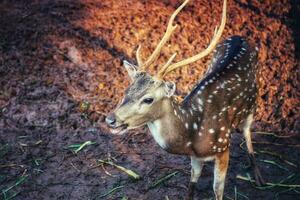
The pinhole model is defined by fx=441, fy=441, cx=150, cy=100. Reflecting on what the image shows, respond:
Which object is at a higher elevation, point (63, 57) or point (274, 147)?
point (274, 147)

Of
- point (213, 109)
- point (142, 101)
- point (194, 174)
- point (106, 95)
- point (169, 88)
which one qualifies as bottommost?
point (106, 95)

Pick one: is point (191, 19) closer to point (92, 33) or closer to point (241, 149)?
point (92, 33)

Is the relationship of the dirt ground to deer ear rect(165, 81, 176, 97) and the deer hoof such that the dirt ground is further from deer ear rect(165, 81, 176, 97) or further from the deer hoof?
deer ear rect(165, 81, 176, 97)

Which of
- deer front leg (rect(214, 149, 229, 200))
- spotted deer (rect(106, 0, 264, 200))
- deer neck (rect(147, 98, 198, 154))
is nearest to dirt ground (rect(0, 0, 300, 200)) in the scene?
deer front leg (rect(214, 149, 229, 200))

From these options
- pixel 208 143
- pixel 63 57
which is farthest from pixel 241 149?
pixel 63 57

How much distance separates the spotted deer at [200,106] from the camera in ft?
13.1

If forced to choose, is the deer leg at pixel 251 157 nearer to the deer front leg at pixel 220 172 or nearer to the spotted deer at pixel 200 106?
the spotted deer at pixel 200 106

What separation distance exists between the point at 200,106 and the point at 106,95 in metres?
2.24

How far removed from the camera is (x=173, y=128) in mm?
4211

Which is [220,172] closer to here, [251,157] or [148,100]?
[251,157]

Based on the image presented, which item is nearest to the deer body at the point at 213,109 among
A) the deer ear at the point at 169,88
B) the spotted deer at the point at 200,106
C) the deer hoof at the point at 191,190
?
the spotted deer at the point at 200,106

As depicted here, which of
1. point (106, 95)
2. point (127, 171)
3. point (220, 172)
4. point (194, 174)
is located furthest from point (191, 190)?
point (106, 95)

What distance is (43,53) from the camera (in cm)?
688

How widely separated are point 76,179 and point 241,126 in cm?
209
